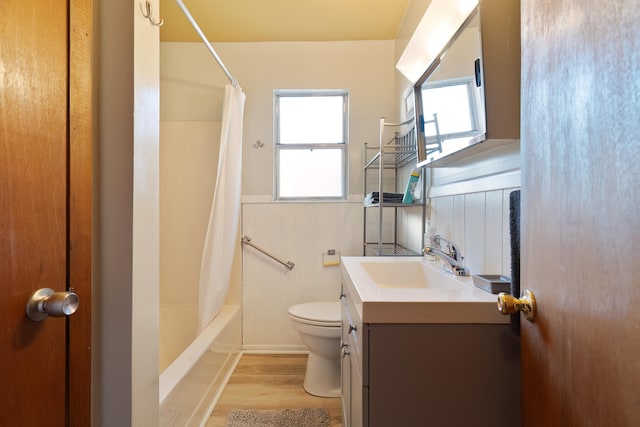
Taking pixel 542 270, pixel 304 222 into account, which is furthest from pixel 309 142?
pixel 542 270

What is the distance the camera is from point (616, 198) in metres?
0.40

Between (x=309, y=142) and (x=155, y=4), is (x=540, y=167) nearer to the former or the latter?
(x=155, y=4)

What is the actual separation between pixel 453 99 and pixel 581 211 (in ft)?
2.42

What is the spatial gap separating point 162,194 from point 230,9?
141cm

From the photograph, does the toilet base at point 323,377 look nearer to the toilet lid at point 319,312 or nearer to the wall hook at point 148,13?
the toilet lid at point 319,312

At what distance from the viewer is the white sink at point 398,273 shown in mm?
1332

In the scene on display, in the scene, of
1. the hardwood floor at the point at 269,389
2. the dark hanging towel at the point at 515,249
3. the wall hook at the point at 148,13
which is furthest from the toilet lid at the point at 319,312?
the wall hook at the point at 148,13

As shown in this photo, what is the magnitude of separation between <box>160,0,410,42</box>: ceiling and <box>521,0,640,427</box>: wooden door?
1648 mm

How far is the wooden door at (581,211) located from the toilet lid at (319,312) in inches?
46.8

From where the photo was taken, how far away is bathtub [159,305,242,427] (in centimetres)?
122

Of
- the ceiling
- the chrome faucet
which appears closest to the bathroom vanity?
the chrome faucet

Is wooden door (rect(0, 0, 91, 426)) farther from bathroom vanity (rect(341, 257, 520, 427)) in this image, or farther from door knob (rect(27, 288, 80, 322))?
bathroom vanity (rect(341, 257, 520, 427))

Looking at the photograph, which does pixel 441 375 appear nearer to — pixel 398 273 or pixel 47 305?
pixel 398 273

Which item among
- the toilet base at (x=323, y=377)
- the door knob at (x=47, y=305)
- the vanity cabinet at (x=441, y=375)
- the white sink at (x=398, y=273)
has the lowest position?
the toilet base at (x=323, y=377)
